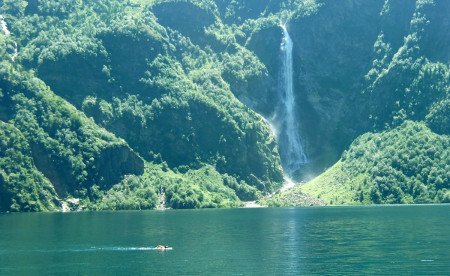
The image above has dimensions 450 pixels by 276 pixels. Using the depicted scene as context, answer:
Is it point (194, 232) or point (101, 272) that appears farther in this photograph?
point (194, 232)

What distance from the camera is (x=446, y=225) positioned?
192375mm

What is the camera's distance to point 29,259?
455 ft

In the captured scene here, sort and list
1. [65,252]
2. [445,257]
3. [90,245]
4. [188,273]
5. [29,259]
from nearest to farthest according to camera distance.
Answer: [188,273] < [445,257] < [29,259] < [65,252] < [90,245]

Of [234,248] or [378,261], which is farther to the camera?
[234,248]

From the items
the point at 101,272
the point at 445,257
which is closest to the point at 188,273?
the point at 101,272

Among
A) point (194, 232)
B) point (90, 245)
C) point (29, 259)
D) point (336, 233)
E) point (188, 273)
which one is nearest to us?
point (188, 273)

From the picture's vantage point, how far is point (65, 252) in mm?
149250

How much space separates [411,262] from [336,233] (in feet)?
177

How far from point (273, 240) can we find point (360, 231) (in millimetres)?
25480

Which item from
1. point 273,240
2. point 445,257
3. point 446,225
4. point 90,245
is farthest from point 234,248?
point 446,225

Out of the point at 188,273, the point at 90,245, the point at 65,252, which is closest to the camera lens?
the point at 188,273

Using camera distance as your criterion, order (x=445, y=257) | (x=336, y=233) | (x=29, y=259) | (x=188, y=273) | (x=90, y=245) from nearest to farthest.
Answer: (x=188, y=273) → (x=445, y=257) → (x=29, y=259) → (x=90, y=245) → (x=336, y=233)

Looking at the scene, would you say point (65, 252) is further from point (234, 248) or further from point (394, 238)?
point (394, 238)

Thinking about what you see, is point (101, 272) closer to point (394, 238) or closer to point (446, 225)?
point (394, 238)
